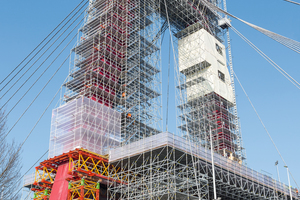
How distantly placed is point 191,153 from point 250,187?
44.0 feet

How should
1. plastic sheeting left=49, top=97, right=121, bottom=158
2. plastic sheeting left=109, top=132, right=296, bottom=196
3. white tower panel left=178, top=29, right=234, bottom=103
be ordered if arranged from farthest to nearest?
white tower panel left=178, top=29, right=234, bottom=103
plastic sheeting left=49, top=97, right=121, bottom=158
plastic sheeting left=109, top=132, right=296, bottom=196

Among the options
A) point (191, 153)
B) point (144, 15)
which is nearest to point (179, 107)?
point (144, 15)

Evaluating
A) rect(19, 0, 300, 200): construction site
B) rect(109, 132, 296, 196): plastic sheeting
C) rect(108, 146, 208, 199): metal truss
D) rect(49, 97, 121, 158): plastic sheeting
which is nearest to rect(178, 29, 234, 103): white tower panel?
rect(19, 0, 300, 200): construction site

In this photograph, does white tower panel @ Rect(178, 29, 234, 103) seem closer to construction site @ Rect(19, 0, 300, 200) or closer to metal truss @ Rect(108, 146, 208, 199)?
construction site @ Rect(19, 0, 300, 200)

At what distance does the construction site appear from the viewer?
4406 cm

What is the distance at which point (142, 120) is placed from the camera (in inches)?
2185

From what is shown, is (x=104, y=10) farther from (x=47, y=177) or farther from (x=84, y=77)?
(x=47, y=177)

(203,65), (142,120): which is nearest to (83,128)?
(142,120)

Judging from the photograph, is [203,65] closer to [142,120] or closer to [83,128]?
[142,120]

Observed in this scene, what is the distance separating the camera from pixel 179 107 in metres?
63.0

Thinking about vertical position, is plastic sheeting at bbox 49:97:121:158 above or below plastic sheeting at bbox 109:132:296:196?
above

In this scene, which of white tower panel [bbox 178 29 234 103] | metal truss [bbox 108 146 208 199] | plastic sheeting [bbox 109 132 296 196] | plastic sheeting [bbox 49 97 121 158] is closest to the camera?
metal truss [bbox 108 146 208 199]

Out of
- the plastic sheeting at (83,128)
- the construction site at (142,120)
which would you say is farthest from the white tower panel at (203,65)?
the plastic sheeting at (83,128)

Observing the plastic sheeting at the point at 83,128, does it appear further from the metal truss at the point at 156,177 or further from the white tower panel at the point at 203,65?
the white tower panel at the point at 203,65
